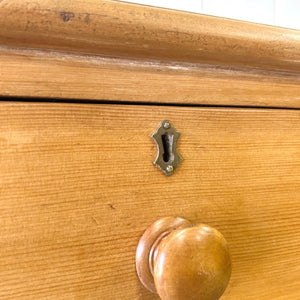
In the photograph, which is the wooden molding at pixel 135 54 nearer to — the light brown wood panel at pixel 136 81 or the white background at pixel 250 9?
the light brown wood panel at pixel 136 81

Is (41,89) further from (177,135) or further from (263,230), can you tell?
(263,230)

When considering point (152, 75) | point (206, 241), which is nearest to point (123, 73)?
point (152, 75)

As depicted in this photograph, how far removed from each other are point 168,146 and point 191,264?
0.32 ft

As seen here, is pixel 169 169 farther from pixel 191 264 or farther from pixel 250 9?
pixel 250 9

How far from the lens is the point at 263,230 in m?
0.31

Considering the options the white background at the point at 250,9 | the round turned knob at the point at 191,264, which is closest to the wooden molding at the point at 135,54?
the round turned knob at the point at 191,264

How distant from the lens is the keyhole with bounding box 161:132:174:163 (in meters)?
0.27

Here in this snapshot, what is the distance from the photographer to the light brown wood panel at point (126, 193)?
0.23 meters

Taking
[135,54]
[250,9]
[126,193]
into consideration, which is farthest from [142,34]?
[250,9]

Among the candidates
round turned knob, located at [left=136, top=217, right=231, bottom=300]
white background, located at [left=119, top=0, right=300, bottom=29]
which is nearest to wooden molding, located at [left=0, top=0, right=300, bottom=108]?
round turned knob, located at [left=136, top=217, right=231, bottom=300]

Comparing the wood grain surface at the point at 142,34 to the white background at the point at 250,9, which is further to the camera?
the white background at the point at 250,9

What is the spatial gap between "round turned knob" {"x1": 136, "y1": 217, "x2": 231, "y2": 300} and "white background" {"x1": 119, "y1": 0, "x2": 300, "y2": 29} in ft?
1.59

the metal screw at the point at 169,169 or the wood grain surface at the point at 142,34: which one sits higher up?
the wood grain surface at the point at 142,34

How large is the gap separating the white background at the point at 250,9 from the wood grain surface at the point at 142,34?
1.19ft
